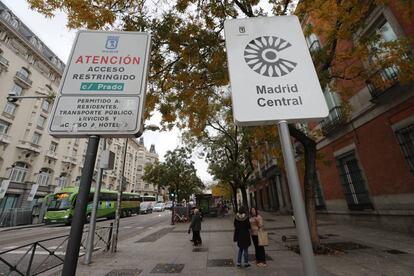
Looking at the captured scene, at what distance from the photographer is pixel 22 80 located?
28.2 meters

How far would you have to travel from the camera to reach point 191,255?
26.0 feet

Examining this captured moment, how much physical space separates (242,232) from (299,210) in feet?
18.6

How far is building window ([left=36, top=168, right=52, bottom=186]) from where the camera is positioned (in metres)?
30.4

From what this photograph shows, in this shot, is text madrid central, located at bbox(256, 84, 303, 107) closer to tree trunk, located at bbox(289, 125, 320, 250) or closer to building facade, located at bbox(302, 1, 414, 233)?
tree trunk, located at bbox(289, 125, 320, 250)

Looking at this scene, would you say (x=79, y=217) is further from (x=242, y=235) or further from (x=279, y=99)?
(x=242, y=235)

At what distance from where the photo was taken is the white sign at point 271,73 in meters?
1.70

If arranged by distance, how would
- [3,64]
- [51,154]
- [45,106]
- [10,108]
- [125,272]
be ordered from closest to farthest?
[125,272], [3,64], [10,108], [51,154], [45,106]

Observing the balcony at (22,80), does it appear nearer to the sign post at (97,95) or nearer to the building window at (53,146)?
the building window at (53,146)

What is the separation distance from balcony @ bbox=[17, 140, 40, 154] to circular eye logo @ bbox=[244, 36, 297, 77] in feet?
114

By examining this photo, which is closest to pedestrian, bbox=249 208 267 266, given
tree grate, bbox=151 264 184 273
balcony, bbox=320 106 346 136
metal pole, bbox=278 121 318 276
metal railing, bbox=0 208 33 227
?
tree grate, bbox=151 264 184 273

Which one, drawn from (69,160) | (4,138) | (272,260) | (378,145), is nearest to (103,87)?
(272,260)

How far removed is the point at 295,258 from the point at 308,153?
357 cm

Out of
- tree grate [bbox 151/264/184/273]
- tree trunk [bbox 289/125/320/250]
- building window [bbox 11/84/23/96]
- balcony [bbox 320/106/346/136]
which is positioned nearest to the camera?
tree grate [bbox 151/264/184/273]

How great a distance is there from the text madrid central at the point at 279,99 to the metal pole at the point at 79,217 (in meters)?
1.45
